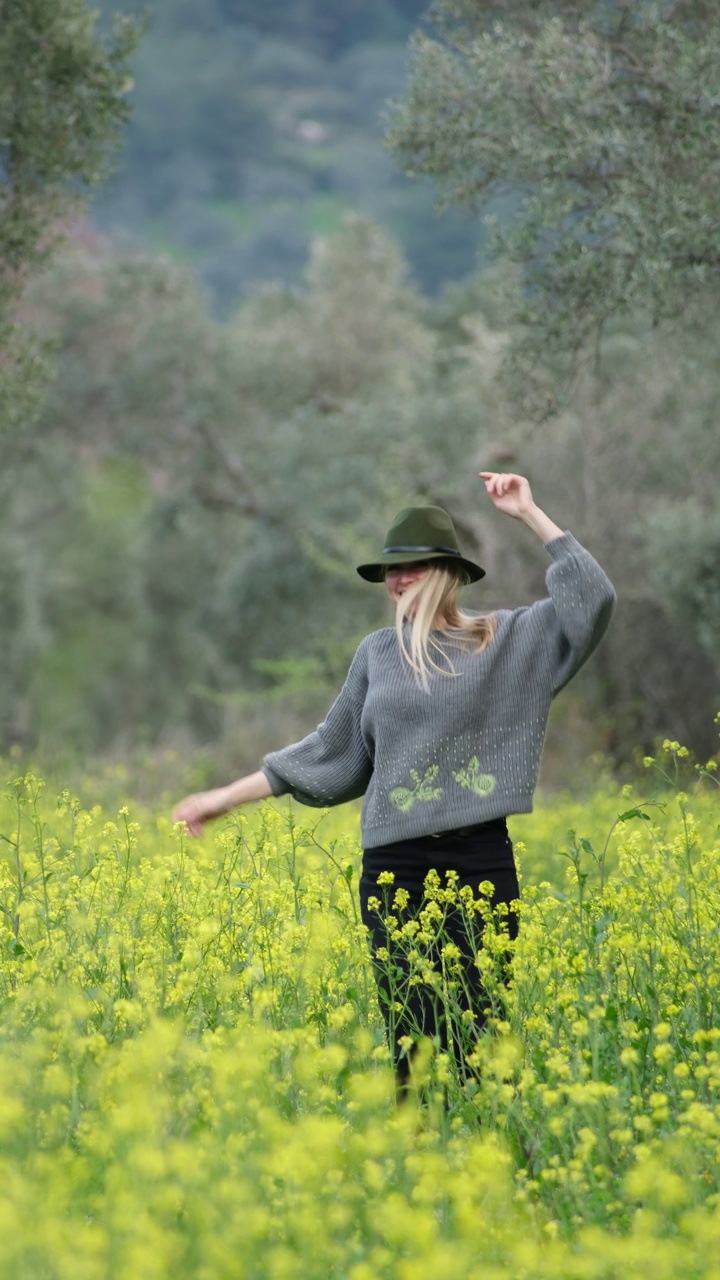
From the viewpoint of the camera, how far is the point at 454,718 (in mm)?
4773

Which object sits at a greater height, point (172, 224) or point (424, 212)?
point (172, 224)

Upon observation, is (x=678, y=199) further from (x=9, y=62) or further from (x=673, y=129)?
(x=9, y=62)

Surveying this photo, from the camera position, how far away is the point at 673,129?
998 centimetres

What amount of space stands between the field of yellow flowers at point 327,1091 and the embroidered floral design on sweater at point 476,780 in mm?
359

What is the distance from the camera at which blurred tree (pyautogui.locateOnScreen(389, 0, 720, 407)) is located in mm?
9609

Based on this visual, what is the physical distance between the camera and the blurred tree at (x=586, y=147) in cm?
A: 961

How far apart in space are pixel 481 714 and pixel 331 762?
692 millimetres

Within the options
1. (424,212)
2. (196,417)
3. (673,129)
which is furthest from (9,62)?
(424,212)

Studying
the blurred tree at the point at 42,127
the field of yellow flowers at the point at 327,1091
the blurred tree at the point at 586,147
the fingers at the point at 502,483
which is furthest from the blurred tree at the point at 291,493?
the field of yellow flowers at the point at 327,1091

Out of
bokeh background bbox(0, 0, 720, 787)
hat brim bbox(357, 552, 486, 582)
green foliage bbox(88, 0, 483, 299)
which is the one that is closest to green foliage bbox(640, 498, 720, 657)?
bokeh background bbox(0, 0, 720, 787)

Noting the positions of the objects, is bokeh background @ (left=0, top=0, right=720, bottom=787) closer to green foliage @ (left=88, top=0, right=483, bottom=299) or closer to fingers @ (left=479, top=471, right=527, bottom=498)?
fingers @ (left=479, top=471, right=527, bottom=498)

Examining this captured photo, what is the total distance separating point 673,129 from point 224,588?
18792mm

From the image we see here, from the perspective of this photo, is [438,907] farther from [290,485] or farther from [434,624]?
[290,485]

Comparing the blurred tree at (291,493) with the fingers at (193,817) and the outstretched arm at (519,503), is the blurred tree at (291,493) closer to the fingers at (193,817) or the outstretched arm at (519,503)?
the outstretched arm at (519,503)
